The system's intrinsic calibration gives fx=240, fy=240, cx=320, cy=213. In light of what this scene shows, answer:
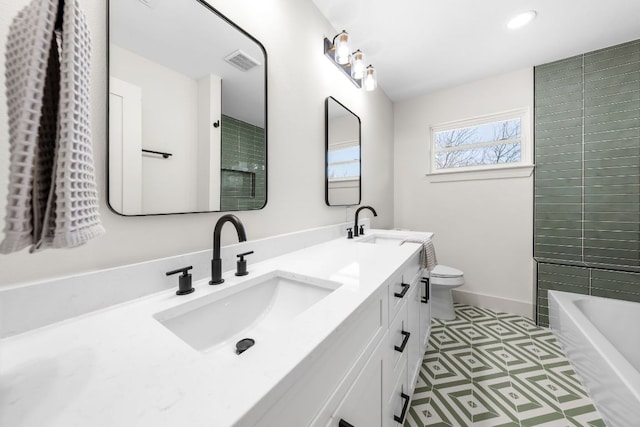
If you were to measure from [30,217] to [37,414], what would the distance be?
24cm

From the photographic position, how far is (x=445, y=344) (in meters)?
1.81

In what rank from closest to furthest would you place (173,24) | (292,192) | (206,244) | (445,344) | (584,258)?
(173,24) < (206,244) < (292,192) < (445,344) < (584,258)

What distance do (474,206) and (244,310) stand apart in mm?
2508

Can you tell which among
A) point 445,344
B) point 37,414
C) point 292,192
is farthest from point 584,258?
point 37,414

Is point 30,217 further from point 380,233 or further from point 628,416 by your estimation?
point 628,416

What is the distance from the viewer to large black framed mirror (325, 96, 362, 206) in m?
1.60

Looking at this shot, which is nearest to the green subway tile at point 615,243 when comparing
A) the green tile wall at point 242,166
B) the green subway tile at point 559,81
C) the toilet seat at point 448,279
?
the toilet seat at point 448,279

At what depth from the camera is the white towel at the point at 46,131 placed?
299mm

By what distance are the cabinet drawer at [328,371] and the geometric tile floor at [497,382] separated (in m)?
0.88

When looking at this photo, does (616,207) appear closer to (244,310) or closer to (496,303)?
(496,303)

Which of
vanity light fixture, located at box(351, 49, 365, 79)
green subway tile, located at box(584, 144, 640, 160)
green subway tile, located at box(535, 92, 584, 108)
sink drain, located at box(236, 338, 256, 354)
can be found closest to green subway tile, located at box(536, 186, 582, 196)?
green subway tile, located at box(584, 144, 640, 160)

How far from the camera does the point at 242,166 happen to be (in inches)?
40.0

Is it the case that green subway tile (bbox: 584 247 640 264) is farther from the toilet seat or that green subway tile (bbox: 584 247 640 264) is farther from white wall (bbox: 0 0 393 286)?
white wall (bbox: 0 0 393 286)

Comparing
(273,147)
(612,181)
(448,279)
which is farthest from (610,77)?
(273,147)
